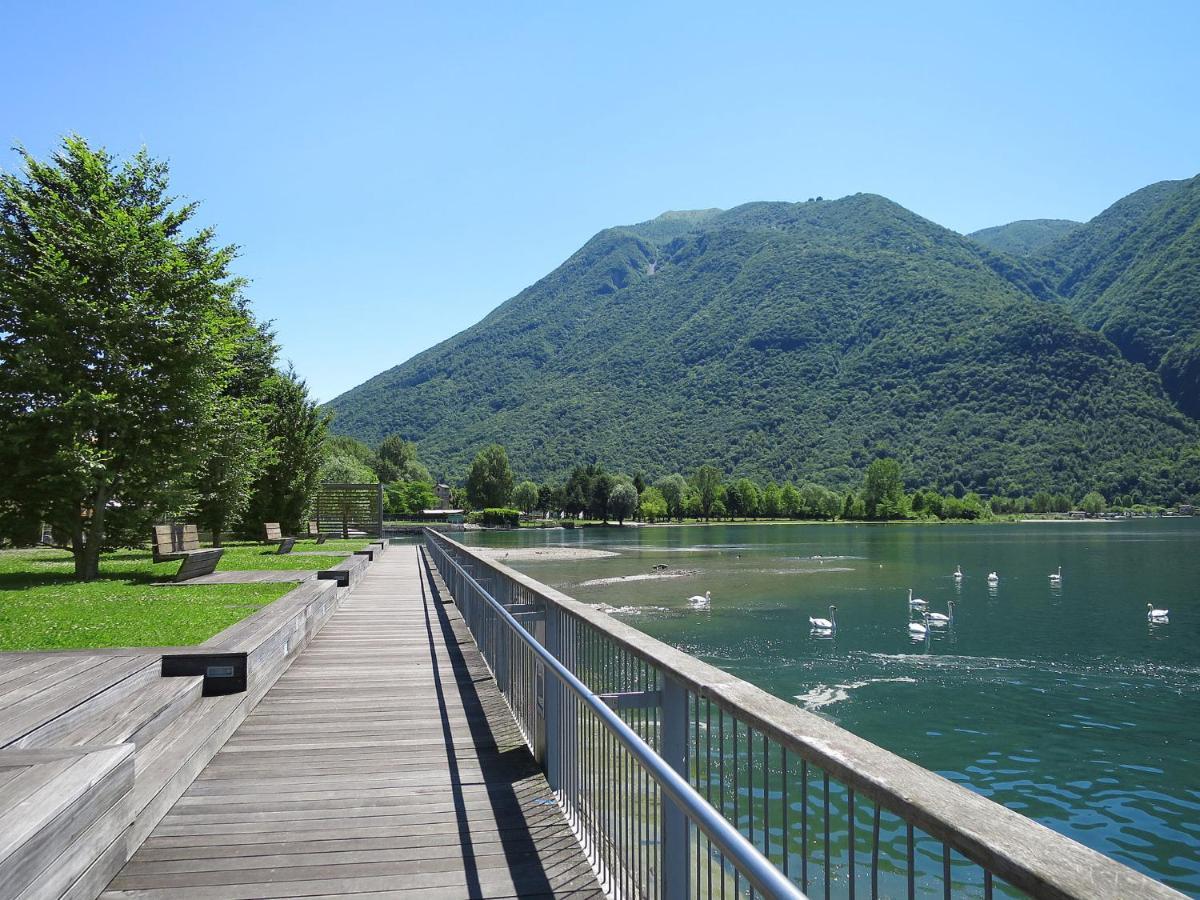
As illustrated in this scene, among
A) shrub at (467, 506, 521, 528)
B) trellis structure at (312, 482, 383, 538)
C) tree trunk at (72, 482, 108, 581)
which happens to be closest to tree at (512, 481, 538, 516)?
shrub at (467, 506, 521, 528)

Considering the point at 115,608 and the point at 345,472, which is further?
the point at 345,472

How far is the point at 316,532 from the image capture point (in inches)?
1200

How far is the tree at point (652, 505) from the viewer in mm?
127188

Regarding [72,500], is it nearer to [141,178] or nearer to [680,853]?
[141,178]

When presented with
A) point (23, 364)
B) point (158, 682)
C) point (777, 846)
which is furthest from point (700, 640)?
point (158, 682)

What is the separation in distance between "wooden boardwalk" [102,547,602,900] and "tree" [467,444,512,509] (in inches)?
4390

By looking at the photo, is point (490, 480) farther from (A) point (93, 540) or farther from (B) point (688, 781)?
(B) point (688, 781)

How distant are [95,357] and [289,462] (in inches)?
647

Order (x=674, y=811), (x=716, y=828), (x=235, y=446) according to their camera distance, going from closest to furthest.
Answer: (x=716, y=828) < (x=674, y=811) < (x=235, y=446)

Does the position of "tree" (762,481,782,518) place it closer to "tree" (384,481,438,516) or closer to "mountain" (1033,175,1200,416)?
"tree" (384,481,438,516)

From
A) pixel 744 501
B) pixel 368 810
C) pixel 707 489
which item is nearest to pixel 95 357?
pixel 368 810

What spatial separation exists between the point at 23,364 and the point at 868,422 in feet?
577

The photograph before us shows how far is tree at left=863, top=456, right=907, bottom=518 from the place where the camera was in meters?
125

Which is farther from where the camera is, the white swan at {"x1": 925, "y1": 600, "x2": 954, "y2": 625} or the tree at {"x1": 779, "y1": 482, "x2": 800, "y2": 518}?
the tree at {"x1": 779, "y1": 482, "x2": 800, "y2": 518}
